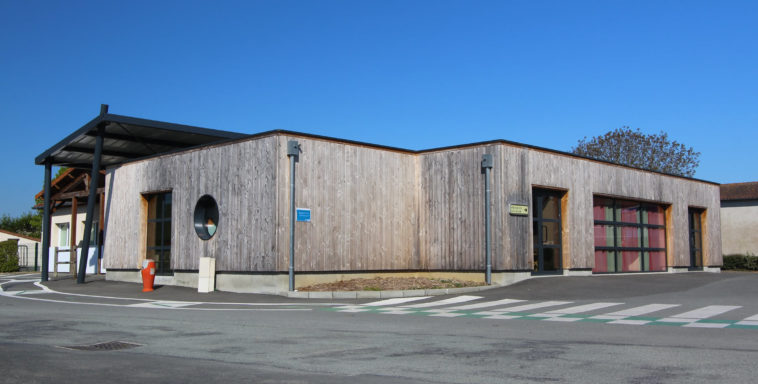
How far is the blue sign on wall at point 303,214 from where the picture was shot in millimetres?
18672

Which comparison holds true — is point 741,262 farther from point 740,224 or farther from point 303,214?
point 303,214

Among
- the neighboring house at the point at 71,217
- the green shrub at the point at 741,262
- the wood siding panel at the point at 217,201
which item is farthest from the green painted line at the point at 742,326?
the green shrub at the point at 741,262

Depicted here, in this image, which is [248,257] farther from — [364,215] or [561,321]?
[561,321]

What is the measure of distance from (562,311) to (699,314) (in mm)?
2421

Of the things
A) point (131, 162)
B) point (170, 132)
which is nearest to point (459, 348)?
point (170, 132)

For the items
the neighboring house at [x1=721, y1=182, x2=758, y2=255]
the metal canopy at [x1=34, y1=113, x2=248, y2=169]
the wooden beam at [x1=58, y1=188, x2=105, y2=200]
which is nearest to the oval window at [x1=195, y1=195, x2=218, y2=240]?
the metal canopy at [x1=34, y1=113, x2=248, y2=169]

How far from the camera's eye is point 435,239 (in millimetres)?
21422

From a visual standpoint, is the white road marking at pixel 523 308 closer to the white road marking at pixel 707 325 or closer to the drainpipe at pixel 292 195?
the white road marking at pixel 707 325

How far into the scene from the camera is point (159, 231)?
75.0 ft

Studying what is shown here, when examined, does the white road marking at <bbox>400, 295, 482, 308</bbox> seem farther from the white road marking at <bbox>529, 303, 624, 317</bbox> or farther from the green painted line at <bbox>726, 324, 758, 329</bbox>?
the green painted line at <bbox>726, 324, 758, 329</bbox>

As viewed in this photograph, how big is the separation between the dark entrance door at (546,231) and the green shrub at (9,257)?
27884mm

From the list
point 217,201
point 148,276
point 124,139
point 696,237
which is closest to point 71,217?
point 124,139

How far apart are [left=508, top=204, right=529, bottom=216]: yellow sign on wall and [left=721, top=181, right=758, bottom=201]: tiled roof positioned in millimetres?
25939

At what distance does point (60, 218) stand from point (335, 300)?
24.1 m
